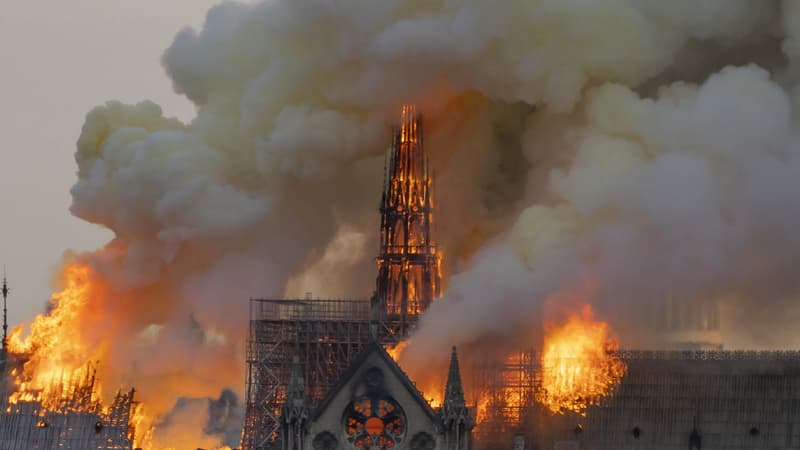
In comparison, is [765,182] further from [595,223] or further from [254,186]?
[254,186]

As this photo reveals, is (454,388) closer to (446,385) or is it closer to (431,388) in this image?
(446,385)

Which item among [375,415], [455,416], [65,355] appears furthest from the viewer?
[65,355]

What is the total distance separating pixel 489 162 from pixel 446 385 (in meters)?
20.5

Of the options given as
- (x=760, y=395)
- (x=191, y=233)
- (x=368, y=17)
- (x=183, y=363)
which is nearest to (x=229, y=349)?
(x=183, y=363)

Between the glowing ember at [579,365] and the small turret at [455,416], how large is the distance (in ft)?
21.8

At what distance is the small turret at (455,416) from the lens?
354 ft

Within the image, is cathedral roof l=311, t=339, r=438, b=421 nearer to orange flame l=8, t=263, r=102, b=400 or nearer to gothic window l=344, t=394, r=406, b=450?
gothic window l=344, t=394, r=406, b=450

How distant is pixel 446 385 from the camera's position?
110 metres

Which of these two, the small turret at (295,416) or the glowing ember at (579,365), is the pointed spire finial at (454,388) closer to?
the small turret at (295,416)

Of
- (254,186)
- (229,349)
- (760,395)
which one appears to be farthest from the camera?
(229,349)

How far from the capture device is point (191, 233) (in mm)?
125750

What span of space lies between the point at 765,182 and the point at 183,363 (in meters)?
36.0

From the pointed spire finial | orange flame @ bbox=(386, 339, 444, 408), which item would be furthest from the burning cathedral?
orange flame @ bbox=(386, 339, 444, 408)

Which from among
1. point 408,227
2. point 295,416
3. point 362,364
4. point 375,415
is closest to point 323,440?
point 295,416
